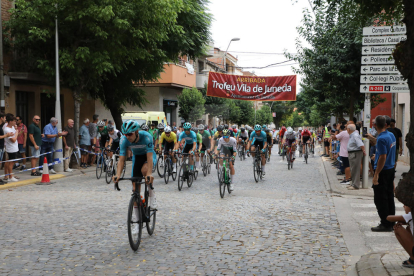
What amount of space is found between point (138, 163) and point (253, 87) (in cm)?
2207

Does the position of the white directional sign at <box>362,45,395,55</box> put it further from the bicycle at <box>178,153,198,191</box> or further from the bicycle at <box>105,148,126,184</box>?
the bicycle at <box>105,148,126,184</box>

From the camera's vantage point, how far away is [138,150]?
7105 millimetres

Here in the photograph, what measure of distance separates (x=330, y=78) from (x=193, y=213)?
11073mm

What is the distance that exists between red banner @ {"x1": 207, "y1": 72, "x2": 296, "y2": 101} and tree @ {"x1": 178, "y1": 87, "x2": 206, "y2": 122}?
12.0 meters

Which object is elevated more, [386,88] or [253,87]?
[253,87]

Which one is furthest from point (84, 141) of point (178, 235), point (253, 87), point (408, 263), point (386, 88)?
point (408, 263)

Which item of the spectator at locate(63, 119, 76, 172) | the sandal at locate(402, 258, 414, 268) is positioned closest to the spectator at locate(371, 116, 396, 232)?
the sandal at locate(402, 258, 414, 268)

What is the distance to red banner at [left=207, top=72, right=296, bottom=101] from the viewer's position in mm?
28297

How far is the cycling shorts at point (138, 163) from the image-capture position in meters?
7.17

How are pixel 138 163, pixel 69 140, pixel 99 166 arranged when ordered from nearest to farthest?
pixel 138 163 → pixel 99 166 → pixel 69 140

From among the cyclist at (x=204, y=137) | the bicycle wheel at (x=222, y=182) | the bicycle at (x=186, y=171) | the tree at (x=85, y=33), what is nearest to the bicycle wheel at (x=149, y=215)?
the bicycle wheel at (x=222, y=182)

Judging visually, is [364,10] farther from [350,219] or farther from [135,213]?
[135,213]

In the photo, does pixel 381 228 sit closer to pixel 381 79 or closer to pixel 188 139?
pixel 381 79

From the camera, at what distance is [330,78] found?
1841cm
